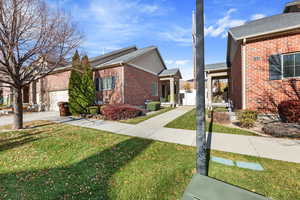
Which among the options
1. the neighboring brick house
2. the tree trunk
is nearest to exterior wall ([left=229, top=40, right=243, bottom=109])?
the neighboring brick house

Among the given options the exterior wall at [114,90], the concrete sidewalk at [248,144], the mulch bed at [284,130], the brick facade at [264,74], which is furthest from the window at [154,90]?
the mulch bed at [284,130]

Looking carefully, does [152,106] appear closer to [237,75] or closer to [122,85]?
[122,85]

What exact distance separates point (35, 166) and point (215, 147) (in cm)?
540

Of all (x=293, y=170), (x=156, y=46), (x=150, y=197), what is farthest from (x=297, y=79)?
(x=156, y=46)

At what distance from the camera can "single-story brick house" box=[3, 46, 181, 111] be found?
40.5ft

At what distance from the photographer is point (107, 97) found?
12.9 metres

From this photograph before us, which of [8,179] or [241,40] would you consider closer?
[8,179]

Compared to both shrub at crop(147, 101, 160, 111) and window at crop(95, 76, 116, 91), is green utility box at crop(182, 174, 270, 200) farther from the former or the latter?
shrub at crop(147, 101, 160, 111)

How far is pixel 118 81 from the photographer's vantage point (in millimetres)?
12172

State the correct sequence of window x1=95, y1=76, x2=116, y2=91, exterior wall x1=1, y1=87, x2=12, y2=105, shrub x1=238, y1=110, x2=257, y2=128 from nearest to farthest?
shrub x1=238, y1=110, x2=257, y2=128 < window x1=95, y1=76, x2=116, y2=91 < exterior wall x1=1, y1=87, x2=12, y2=105

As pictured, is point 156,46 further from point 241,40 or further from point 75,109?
point 75,109

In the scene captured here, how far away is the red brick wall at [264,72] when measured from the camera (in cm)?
712

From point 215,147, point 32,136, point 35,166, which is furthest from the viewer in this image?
point 32,136

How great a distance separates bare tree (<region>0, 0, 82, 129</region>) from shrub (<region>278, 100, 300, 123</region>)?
1148cm
